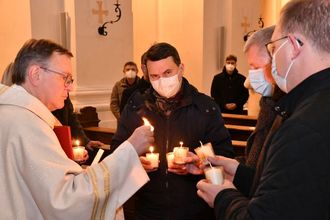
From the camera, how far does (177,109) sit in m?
2.49

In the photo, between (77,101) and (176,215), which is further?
(77,101)

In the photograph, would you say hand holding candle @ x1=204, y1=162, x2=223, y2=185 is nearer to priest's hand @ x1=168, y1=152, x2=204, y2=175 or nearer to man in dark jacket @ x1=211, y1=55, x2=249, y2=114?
priest's hand @ x1=168, y1=152, x2=204, y2=175

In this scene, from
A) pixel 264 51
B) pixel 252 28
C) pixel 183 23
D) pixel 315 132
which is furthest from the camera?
pixel 252 28

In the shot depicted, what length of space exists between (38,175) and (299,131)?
1.09 m

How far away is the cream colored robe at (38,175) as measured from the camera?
5.63 feet

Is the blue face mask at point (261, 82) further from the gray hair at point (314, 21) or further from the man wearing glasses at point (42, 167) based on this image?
A: the gray hair at point (314, 21)

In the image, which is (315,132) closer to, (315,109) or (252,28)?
(315,109)

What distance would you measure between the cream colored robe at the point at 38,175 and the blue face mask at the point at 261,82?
997mm

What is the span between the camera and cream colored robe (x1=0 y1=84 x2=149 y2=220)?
1.72 m

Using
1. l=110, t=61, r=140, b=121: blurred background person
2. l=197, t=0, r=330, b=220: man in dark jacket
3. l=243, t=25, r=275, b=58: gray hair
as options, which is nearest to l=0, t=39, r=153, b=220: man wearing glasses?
l=197, t=0, r=330, b=220: man in dark jacket

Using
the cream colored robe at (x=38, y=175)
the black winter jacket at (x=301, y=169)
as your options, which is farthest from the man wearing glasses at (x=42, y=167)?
the black winter jacket at (x=301, y=169)

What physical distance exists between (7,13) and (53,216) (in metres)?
4.98

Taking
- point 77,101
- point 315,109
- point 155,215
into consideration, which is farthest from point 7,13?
point 315,109

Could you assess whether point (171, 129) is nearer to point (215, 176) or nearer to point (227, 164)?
point (227, 164)
